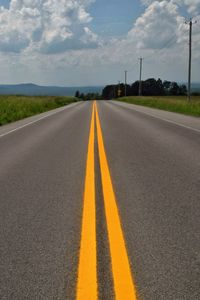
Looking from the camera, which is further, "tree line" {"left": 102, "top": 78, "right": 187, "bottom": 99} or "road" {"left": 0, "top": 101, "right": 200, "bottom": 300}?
"tree line" {"left": 102, "top": 78, "right": 187, "bottom": 99}

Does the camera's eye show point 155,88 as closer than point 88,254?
No

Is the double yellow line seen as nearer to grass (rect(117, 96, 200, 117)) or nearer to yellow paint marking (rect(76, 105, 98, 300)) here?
yellow paint marking (rect(76, 105, 98, 300))

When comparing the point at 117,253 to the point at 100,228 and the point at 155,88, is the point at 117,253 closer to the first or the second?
the point at 100,228

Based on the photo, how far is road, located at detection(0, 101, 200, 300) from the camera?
3262mm

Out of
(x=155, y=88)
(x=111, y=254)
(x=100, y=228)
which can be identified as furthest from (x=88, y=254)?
(x=155, y=88)

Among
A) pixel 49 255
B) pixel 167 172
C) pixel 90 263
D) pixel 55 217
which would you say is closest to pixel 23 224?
pixel 55 217

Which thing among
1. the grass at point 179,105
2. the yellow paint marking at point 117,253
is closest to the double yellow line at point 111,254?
the yellow paint marking at point 117,253

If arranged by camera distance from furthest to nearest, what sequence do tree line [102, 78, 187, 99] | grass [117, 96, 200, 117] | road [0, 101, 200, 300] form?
tree line [102, 78, 187, 99]
grass [117, 96, 200, 117]
road [0, 101, 200, 300]

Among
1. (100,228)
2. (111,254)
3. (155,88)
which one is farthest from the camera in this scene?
(155,88)

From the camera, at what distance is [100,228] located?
460 cm

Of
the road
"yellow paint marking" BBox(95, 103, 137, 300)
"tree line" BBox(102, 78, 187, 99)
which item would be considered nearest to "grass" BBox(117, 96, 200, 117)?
the road

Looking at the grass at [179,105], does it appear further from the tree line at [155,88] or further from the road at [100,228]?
the tree line at [155,88]

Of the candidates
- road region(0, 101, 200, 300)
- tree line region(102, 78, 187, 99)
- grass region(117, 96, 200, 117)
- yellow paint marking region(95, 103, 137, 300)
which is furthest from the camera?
tree line region(102, 78, 187, 99)

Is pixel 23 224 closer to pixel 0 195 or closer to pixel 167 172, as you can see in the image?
pixel 0 195
